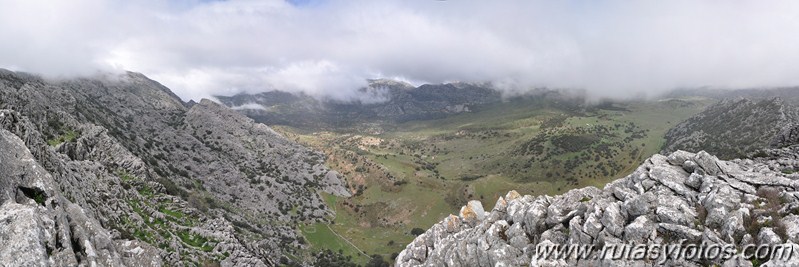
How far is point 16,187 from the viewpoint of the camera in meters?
23.9

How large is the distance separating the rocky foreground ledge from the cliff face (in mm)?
30426

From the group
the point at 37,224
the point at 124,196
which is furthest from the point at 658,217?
the point at 124,196

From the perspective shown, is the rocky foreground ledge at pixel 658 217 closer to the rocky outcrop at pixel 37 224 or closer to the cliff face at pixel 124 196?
the rocky outcrop at pixel 37 224

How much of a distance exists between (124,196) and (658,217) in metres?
82.9

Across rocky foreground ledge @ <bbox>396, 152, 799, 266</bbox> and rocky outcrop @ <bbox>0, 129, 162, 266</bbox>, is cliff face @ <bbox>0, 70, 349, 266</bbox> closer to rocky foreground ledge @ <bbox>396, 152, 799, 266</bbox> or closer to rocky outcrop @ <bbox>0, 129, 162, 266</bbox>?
rocky outcrop @ <bbox>0, 129, 162, 266</bbox>

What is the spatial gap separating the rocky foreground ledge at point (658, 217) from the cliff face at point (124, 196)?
99.8 feet

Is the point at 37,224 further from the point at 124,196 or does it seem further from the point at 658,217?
the point at 124,196

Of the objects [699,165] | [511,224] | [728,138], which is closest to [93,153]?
[511,224]

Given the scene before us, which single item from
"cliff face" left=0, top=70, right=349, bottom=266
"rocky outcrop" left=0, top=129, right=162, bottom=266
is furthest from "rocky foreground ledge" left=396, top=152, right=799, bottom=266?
"cliff face" left=0, top=70, right=349, bottom=266

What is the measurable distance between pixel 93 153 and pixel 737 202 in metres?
112

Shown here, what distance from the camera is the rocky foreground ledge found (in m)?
23.3

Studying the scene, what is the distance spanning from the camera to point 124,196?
7131cm

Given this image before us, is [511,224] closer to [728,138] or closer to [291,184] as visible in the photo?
[291,184]

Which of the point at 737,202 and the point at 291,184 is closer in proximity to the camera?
the point at 737,202
